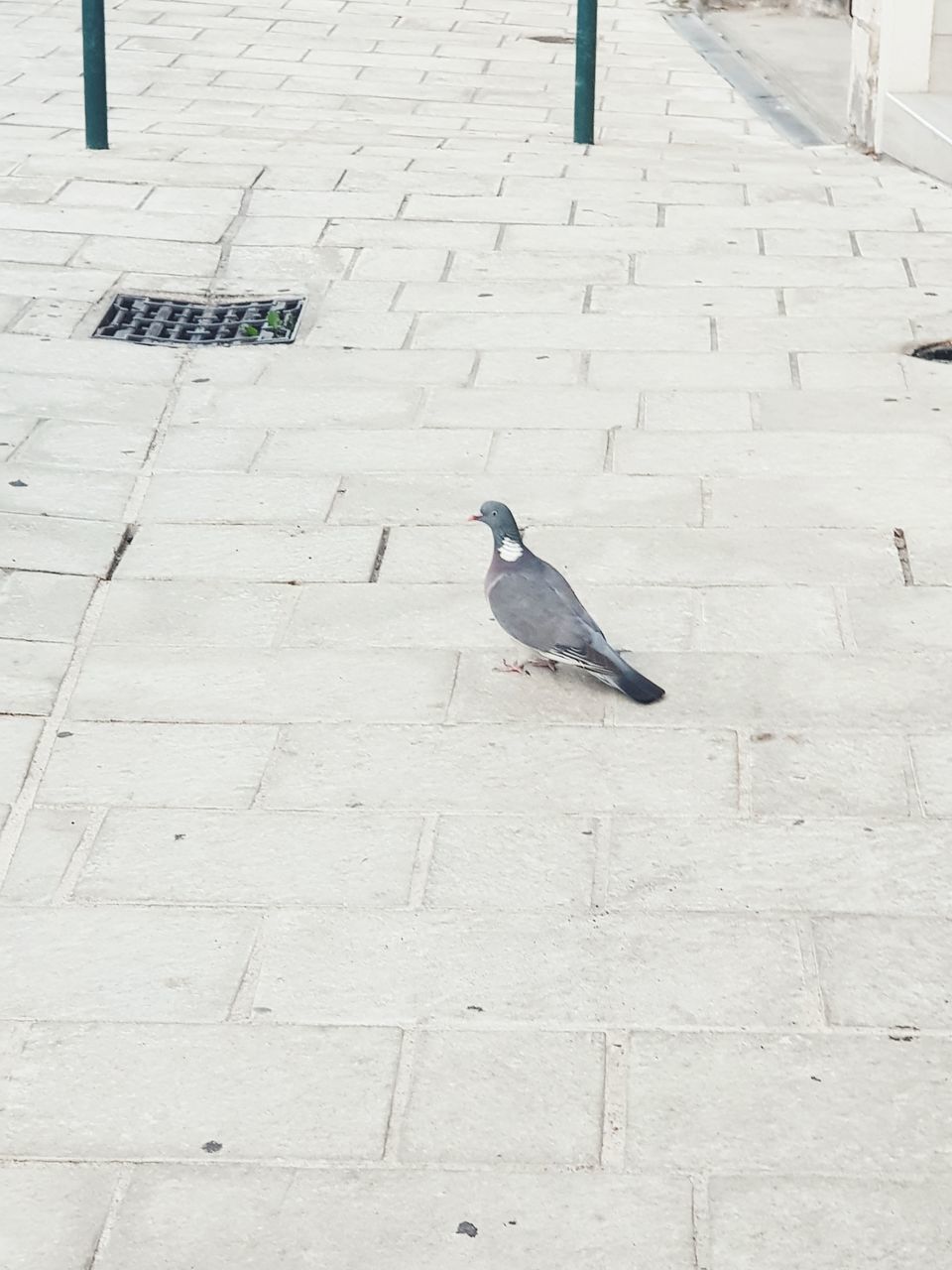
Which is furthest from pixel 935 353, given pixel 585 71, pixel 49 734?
pixel 49 734

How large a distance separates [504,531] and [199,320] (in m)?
3.18

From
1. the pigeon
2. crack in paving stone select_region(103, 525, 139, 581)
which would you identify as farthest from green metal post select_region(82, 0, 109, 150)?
the pigeon

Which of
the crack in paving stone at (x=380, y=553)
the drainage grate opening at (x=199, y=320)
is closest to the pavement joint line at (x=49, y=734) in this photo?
the crack in paving stone at (x=380, y=553)

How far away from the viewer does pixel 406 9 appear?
48.8 feet

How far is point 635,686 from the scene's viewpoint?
4695 mm

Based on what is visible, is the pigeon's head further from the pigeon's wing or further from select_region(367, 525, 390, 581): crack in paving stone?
select_region(367, 525, 390, 581): crack in paving stone

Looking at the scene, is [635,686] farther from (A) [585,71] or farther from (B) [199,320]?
(A) [585,71]

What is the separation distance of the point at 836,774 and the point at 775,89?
9380mm

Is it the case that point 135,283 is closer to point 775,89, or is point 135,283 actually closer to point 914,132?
point 914,132

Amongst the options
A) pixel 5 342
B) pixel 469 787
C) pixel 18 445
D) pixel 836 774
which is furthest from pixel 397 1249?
pixel 5 342

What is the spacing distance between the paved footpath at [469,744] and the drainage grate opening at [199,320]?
0.55 ft

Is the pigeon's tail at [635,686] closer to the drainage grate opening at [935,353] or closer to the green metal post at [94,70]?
the drainage grate opening at [935,353]

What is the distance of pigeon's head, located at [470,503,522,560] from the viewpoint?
4871 mm

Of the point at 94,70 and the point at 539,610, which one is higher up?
the point at 94,70
